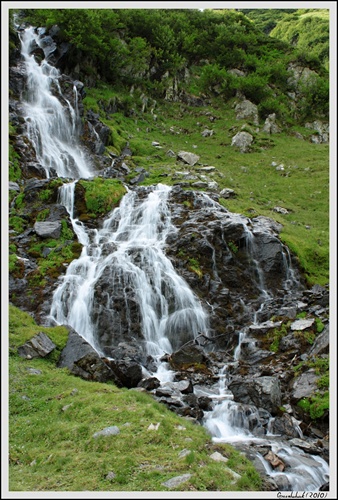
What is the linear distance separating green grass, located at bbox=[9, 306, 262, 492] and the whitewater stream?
1593mm

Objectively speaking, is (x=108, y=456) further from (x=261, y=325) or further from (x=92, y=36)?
(x=92, y=36)

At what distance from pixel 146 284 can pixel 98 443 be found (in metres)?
10.0

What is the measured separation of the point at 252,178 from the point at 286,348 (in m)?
22.7

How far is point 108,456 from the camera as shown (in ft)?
26.2

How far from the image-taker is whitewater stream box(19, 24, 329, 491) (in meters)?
10.5

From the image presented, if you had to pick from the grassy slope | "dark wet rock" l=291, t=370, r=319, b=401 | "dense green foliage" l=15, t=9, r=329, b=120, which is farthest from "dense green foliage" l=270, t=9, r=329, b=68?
"dark wet rock" l=291, t=370, r=319, b=401

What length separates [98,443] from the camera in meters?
8.45

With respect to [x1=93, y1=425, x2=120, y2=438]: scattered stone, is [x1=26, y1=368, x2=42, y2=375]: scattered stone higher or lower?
lower

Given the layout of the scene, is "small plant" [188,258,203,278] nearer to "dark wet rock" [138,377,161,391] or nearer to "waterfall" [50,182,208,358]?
"waterfall" [50,182,208,358]

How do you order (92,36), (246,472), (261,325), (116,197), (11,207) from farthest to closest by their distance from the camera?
1. (92,36)
2. (116,197)
3. (11,207)
4. (261,325)
5. (246,472)

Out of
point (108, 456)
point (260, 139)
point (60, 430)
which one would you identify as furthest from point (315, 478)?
A: point (260, 139)

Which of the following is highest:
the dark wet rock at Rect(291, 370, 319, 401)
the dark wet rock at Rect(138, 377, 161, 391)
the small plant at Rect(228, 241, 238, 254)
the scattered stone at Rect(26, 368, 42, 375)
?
the small plant at Rect(228, 241, 238, 254)

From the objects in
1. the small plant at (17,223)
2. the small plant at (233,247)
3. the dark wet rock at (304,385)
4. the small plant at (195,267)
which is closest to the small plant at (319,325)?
the dark wet rock at (304,385)

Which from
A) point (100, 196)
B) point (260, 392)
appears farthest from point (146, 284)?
point (100, 196)
